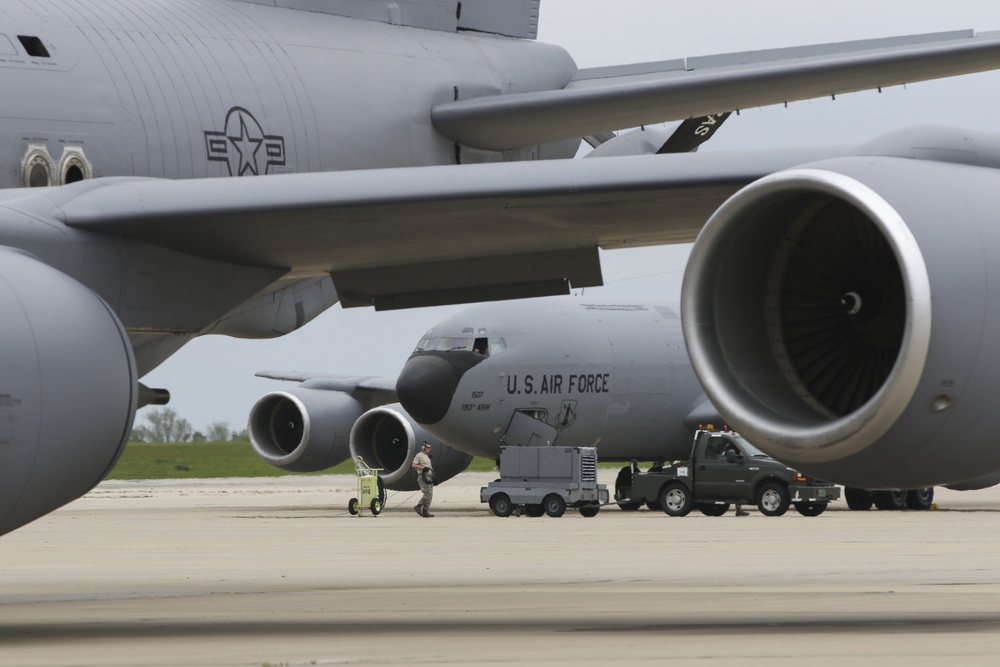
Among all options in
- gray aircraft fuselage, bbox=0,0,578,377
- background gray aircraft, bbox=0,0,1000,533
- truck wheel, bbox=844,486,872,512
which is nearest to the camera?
background gray aircraft, bbox=0,0,1000,533

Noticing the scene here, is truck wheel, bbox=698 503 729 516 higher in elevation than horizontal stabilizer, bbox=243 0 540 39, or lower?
lower

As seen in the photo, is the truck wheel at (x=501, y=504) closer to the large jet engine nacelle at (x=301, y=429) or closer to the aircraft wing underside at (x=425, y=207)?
the large jet engine nacelle at (x=301, y=429)

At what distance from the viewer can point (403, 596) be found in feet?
40.0

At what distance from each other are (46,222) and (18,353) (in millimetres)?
894

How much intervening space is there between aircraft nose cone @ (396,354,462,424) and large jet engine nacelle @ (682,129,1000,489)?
72.9ft

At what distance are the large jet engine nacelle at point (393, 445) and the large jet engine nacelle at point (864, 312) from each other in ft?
80.5

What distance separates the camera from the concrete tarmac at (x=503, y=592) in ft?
26.8

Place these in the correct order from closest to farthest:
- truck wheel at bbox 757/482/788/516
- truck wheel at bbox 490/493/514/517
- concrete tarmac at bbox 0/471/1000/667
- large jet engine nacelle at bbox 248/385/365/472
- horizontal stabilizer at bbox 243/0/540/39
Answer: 1. concrete tarmac at bbox 0/471/1000/667
2. horizontal stabilizer at bbox 243/0/540/39
3. truck wheel at bbox 757/482/788/516
4. truck wheel at bbox 490/493/514/517
5. large jet engine nacelle at bbox 248/385/365/472

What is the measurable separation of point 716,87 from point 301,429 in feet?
79.9

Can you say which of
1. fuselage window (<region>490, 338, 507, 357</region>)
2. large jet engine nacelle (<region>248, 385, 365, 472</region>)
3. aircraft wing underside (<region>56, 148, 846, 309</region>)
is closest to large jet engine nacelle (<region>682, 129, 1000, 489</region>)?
aircraft wing underside (<region>56, 148, 846, 309</region>)

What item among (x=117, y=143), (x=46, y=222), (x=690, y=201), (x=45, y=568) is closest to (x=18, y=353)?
(x=46, y=222)

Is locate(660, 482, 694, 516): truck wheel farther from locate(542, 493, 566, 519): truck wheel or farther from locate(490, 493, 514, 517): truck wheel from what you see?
locate(490, 493, 514, 517): truck wheel

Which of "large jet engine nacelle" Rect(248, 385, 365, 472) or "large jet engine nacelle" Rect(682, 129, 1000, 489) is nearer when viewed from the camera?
"large jet engine nacelle" Rect(682, 129, 1000, 489)

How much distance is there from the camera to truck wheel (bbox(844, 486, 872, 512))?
3091 centimetres
